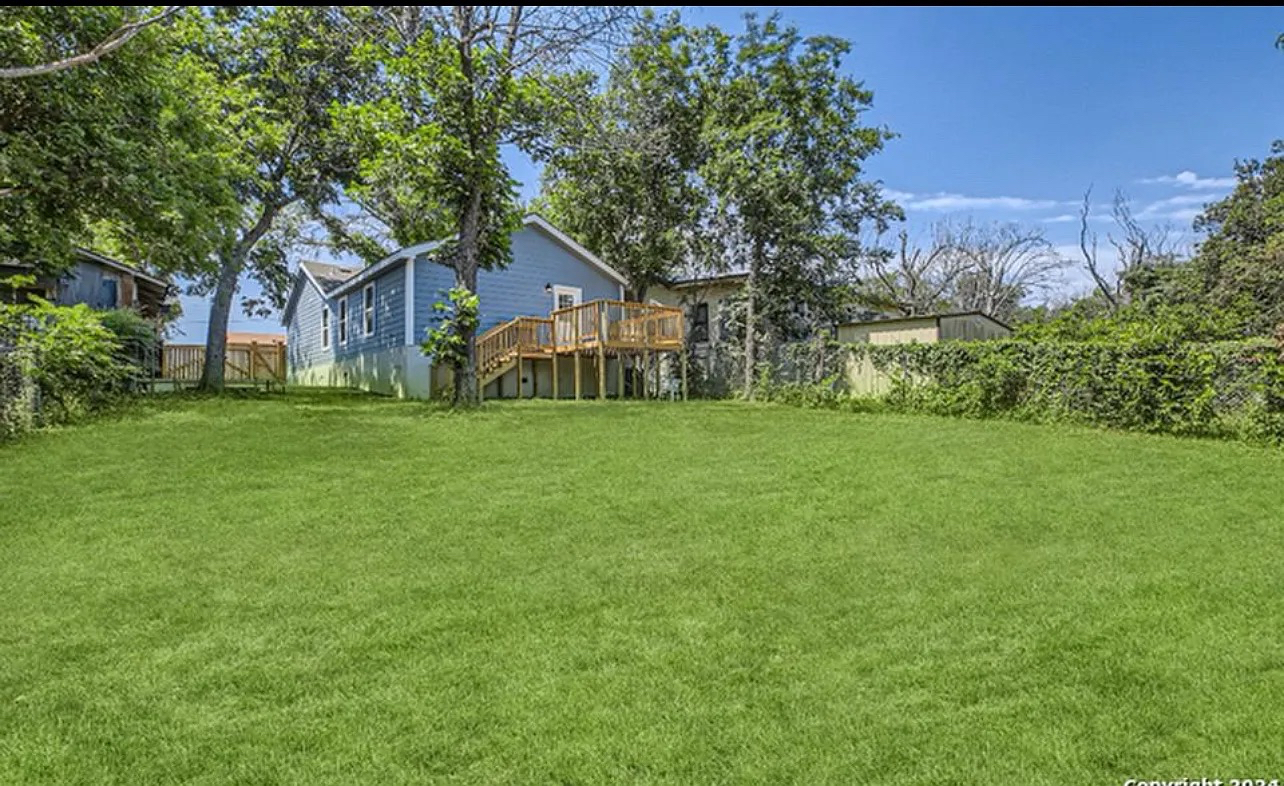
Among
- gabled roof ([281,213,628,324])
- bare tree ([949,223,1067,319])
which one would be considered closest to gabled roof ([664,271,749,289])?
gabled roof ([281,213,628,324])

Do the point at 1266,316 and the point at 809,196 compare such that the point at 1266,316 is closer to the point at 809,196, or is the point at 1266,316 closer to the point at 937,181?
the point at 937,181

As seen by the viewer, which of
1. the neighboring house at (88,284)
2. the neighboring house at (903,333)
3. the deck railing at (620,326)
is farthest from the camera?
the deck railing at (620,326)

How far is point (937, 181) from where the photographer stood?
19594 millimetres

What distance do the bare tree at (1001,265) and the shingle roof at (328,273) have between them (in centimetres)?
2507

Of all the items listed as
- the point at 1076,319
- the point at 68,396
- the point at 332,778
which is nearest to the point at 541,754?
the point at 332,778

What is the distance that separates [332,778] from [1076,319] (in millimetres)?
15184

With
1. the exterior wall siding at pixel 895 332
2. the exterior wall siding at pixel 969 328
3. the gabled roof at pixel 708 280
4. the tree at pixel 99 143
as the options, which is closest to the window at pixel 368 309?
the tree at pixel 99 143

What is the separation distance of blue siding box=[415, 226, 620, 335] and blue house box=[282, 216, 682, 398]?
0.03m

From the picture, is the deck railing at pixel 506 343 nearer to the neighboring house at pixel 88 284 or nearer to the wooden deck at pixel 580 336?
the wooden deck at pixel 580 336

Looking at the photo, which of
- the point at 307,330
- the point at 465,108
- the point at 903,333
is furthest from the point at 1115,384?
the point at 307,330

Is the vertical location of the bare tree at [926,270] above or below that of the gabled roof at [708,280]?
above

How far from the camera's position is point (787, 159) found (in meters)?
16.9

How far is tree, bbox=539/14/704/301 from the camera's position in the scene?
18.4 meters

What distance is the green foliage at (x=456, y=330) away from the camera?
40.0ft
